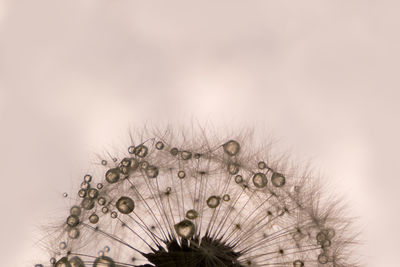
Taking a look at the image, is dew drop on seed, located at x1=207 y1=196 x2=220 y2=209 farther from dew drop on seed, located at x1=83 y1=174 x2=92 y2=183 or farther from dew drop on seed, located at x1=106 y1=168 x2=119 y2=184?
dew drop on seed, located at x1=83 y1=174 x2=92 y2=183

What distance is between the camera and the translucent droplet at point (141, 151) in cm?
552

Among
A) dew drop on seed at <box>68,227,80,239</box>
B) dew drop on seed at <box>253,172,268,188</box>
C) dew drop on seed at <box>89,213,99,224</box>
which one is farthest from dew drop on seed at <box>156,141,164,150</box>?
dew drop on seed at <box>68,227,80,239</box>

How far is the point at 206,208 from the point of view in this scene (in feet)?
16.6

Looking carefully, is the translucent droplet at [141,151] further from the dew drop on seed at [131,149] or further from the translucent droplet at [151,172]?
the translucent droplet at [151,172]

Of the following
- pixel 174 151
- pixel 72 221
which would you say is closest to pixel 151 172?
pixel 174 151

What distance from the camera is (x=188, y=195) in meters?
5.36

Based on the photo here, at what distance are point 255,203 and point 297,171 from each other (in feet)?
2.91

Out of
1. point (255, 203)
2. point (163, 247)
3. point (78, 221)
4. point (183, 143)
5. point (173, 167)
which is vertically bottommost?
point (163, 247)

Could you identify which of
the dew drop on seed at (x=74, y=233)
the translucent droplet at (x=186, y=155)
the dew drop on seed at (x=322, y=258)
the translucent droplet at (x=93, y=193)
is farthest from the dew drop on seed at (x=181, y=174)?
the dew drop on seed at (x=322, y=258)

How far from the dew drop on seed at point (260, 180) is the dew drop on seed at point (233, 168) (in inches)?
13.2

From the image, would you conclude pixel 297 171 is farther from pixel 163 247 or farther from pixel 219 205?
pixel 163 247

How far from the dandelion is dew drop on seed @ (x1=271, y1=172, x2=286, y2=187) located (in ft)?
0.05

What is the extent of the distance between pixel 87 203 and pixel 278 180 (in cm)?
263

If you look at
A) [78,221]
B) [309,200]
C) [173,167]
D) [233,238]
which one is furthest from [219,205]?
[78,221]
